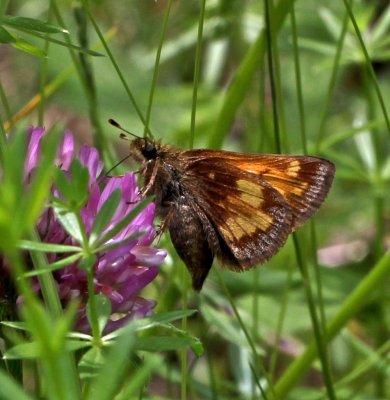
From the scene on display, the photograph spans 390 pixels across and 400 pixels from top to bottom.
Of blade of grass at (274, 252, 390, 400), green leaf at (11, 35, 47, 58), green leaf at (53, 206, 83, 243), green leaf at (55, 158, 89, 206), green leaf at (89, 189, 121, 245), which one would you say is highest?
green leaf at (11, 35, 47, 58)

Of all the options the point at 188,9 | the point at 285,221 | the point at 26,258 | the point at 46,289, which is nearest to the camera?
the point at 46,289

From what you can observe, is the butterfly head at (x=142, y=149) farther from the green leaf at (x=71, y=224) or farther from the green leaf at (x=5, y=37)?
the green leaf at (x=71, y=224)

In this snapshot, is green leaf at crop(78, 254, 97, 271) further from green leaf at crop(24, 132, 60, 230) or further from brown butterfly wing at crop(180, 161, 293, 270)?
brown butterfly wing at crop(180, 161, 293, 270)

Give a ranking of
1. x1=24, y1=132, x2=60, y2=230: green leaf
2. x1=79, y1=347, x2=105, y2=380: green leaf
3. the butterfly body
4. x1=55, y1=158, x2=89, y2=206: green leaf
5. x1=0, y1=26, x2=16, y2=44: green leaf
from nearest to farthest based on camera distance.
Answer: x1=24, y1=132, x2=60, y2=230: green leaf → x1=55, y1=158, x2=89, y2=206: green leaf → x1=79, y1=347, x2=105, y2=380: green leaf → x1=0, y1=26, x2=16, y2=44: green leaf → the butterfly body

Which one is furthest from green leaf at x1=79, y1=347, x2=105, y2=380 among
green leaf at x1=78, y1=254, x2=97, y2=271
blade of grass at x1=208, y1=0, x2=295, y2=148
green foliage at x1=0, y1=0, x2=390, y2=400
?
blade of grass at x1=208, y1=0, x2=295, y2=148

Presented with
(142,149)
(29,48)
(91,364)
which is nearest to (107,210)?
(91,364)

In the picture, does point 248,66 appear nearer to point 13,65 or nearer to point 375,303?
point 375,303

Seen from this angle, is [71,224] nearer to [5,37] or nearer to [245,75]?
[5,37]

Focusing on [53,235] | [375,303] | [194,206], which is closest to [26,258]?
[53,235]
